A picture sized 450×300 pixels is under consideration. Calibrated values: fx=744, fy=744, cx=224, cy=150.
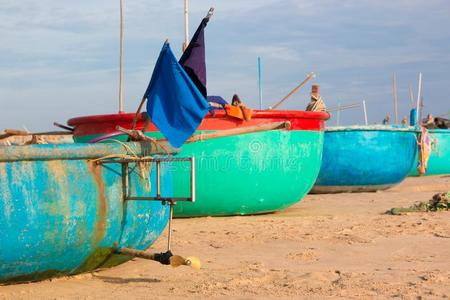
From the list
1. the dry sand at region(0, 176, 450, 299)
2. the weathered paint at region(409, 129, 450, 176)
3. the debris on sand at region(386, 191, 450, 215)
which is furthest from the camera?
the weathered paint at region(409, 129, 450, 176)

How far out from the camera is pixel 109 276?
4.21 m

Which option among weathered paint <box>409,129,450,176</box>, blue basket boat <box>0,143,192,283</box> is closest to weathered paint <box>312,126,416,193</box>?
weathered paint <box>409,129,450,176</box>

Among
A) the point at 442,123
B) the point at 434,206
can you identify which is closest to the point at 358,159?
the point at 434,206

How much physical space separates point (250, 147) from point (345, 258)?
248 cm

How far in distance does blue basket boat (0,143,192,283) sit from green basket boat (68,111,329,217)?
2.68 metres

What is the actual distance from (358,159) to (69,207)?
709 centimetres

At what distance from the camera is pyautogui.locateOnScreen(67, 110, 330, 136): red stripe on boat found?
6871mm

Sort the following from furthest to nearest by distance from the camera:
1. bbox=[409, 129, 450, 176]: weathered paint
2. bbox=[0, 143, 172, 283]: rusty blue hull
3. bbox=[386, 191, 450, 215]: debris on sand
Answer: bbox=[409, 129, 450, 176]: weathered paint → bbox=[386, 191, 450, 215]: debris on sand → bbox=[0, 143, 172, 283]: rusty blue hull

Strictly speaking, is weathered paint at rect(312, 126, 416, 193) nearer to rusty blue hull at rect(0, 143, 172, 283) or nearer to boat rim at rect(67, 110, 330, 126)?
boat rim at rect(67, 110, 330, 126)

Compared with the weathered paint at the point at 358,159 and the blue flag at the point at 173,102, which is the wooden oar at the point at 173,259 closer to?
the blue flag at the point at 173,102

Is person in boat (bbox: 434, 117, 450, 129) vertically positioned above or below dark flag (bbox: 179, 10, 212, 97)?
below

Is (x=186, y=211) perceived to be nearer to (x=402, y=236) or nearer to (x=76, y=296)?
(x=402, y=236)

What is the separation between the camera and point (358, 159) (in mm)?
10312

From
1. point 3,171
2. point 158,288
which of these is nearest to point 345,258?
point 158,288
